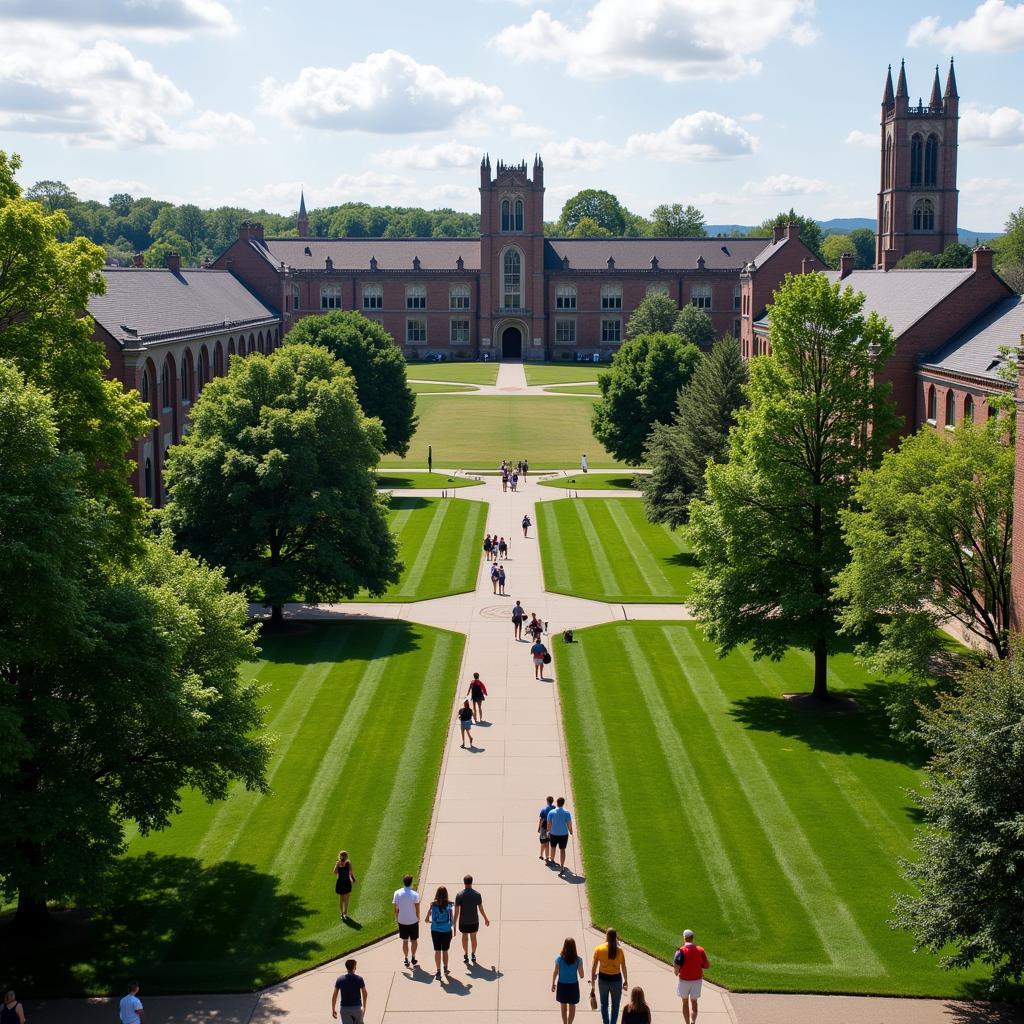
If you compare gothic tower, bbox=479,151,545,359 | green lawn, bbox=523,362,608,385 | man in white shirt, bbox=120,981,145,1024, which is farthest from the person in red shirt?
gothic tower, bbox=479,151,545,359

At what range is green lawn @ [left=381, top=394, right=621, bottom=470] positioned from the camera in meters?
84.7

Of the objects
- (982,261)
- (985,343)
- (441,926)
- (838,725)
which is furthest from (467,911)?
(982,261)

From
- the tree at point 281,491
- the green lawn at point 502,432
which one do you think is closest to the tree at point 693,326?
the green lawn at point 502,432

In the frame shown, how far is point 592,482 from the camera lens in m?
76.8

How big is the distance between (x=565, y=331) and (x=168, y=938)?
128 meters

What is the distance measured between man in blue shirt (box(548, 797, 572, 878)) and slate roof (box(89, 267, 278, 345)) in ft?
86.4

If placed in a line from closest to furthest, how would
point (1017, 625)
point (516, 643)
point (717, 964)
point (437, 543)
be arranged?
point (717, 964) < point (1017, 625) < point (516, 643) < point (437, 543)

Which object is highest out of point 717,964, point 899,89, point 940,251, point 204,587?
point 899,89

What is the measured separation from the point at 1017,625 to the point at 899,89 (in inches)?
4265

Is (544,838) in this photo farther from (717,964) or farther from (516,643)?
(516,643)

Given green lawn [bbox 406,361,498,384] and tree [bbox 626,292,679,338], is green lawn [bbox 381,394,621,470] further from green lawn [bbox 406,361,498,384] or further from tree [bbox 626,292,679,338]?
green lawn [bbox 406,361,498,384]

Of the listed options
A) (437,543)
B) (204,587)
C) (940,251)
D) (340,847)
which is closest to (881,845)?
(340,847)

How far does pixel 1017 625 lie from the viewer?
93.6 ft

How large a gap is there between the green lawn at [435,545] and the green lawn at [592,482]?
809 centimetres
